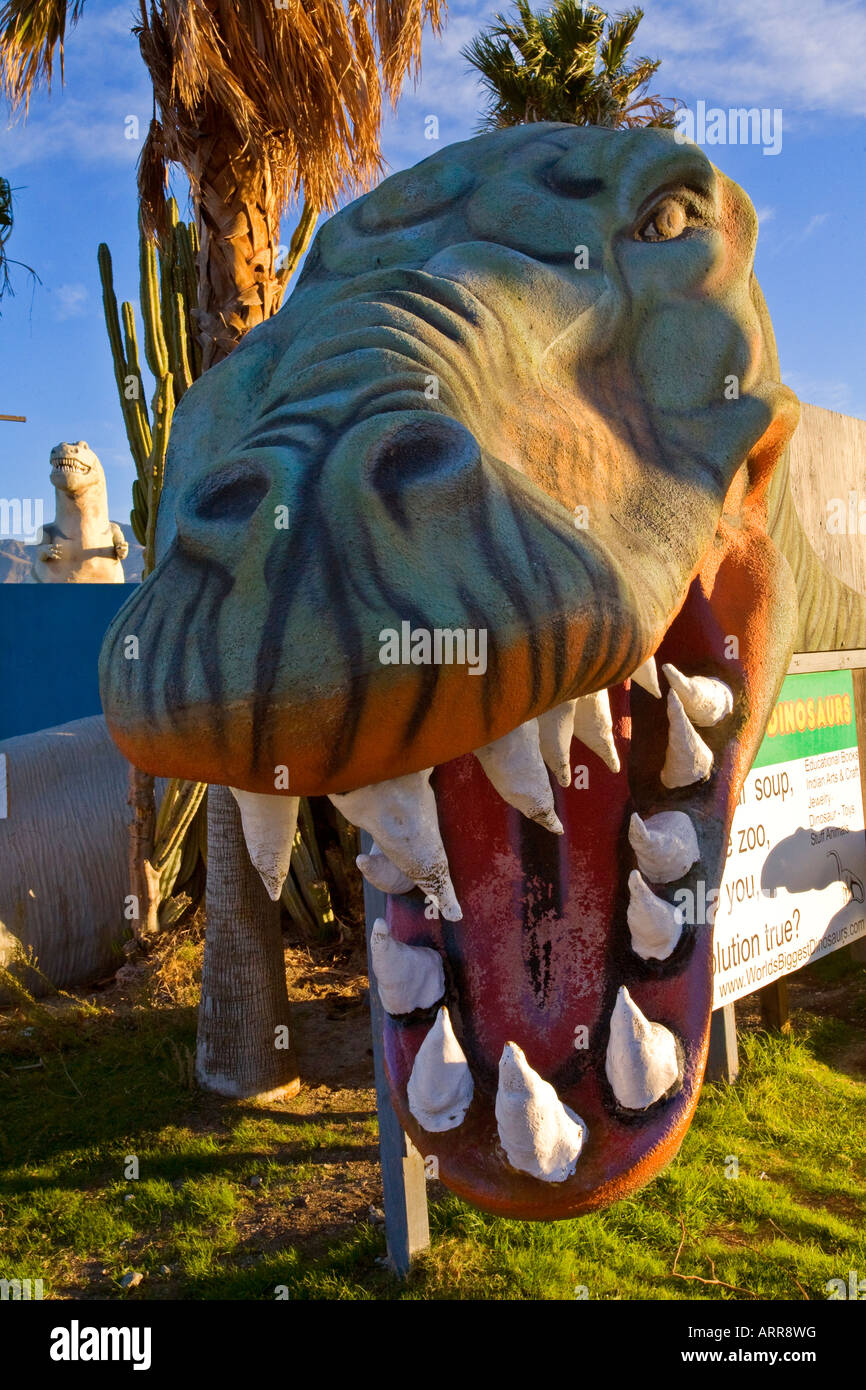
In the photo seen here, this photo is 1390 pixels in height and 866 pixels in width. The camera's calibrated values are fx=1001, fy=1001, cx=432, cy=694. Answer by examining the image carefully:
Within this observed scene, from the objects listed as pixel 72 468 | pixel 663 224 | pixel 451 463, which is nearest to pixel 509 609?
pixel 451 463

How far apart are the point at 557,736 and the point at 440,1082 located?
0.60m

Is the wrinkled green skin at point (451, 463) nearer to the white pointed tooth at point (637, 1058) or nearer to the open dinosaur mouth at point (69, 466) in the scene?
the white pointed tooth at point (637, 1058)

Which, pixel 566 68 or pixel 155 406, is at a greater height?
pixel 566 68

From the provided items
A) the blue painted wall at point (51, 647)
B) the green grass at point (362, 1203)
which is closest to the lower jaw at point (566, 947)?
the green grass at point (362, 1203)

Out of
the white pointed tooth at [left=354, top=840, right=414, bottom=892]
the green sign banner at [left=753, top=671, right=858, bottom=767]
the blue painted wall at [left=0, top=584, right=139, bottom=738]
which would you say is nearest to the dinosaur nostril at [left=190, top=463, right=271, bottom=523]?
the white pointed tooth at [left=354, top=840, right=414, bottom=892]

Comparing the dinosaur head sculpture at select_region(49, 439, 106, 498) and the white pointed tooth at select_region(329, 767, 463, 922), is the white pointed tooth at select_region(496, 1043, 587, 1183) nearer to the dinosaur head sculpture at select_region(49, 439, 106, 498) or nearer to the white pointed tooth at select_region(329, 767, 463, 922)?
the white pointed tooth at select_region(329, 767, 463, 922)

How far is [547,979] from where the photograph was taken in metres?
1.58

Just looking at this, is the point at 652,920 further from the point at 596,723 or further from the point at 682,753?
the point at 596,723

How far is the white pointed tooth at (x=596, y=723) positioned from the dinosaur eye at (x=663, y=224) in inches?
29.0

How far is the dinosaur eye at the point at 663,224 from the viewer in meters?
1.48

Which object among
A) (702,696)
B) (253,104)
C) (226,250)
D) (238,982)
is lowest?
(238,982)
